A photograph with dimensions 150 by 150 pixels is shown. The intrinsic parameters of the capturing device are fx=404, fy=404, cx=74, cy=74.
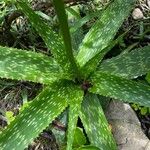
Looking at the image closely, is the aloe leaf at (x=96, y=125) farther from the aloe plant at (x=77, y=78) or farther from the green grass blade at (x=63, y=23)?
the green grass blade at (x=63, y=23)

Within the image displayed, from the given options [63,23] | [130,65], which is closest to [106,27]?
[130,65]

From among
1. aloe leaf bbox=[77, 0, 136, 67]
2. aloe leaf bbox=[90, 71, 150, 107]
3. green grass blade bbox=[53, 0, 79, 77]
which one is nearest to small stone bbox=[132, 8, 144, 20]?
aloe leaf bbox=[77, 0, 136, 67]

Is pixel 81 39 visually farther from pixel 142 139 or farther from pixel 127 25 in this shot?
pixel 142 139

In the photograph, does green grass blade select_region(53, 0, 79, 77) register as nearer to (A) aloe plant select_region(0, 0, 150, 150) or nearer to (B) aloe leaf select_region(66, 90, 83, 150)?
(A) aloe plant select_region(0, 0, 150, 150)

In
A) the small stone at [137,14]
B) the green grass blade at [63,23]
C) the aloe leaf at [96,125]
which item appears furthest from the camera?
the small stone at [137,14]

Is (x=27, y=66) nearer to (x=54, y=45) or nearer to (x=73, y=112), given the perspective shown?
(x=54, y=45)

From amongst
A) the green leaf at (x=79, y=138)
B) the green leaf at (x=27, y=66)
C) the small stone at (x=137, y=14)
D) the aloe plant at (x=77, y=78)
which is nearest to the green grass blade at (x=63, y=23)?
Answer: the aloe plant at (x=77, y=78)

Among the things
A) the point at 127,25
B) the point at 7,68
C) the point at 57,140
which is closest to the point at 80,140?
the point at 57,140
